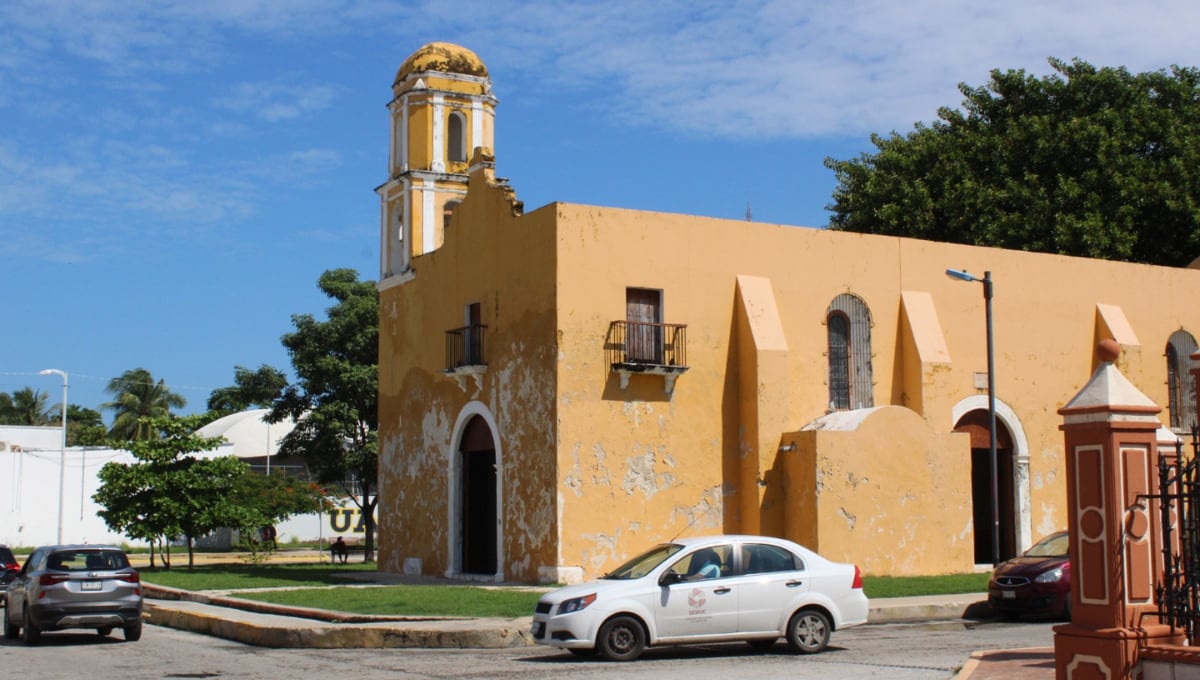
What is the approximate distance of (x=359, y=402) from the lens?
150 ft

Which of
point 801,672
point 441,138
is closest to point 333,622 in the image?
point 801,672

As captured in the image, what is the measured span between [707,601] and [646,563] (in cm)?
91

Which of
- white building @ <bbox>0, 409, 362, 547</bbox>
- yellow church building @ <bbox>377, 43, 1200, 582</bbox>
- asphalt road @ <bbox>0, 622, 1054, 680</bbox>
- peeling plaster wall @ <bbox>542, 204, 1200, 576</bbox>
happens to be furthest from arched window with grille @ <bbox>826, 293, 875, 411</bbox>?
white building @ <bbox>0, 409, 362, 547</bbox>

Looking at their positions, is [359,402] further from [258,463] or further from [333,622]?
[333,622]

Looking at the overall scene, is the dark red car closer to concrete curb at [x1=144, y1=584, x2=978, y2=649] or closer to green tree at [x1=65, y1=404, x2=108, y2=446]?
concrete curb at [x1=144, y1=584, x2=978, y2=649]

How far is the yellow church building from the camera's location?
25.4 metres

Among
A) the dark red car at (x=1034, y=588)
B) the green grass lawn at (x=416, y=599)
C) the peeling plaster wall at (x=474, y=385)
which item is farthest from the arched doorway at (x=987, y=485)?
the green grass lawn at (x=416, y=599)

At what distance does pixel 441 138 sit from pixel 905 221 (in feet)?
54.2

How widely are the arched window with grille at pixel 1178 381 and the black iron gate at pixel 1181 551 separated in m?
24.6

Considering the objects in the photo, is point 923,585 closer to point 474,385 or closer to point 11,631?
point 474,385

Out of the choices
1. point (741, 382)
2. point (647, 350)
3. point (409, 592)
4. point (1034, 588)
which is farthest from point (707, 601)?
point (741, 382)

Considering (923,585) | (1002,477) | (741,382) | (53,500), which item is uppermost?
(741,382)

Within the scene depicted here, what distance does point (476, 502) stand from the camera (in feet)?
95.6

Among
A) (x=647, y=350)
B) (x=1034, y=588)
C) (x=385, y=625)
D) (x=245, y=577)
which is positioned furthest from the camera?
(x=245, y=577)
